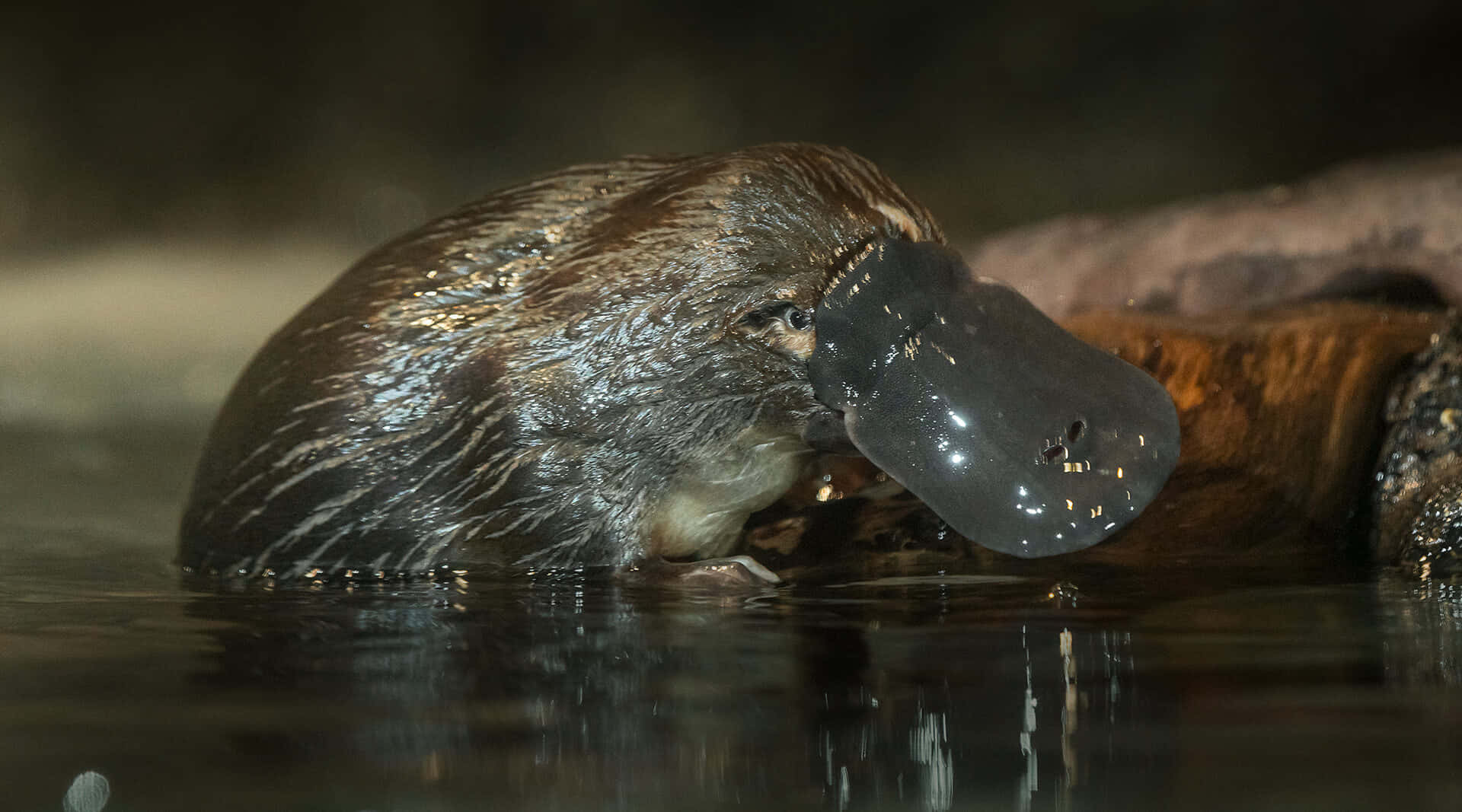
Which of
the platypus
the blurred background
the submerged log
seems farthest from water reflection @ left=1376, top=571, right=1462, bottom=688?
the blurred background

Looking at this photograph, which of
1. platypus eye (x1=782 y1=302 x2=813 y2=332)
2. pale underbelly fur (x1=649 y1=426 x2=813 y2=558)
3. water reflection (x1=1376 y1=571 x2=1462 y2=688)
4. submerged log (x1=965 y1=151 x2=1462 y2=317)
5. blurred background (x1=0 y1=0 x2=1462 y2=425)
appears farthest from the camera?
blurred background (x1=0 y1=0 x2=1462 y2=425)

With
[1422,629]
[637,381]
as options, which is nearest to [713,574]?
[637,381]

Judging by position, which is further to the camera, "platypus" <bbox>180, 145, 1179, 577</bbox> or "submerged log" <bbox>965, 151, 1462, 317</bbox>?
"submerged log" <bbox>965, 151, 1462, 317</bbox>

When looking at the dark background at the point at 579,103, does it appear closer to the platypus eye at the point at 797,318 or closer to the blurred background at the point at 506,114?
the blurred background at the point at 506,114

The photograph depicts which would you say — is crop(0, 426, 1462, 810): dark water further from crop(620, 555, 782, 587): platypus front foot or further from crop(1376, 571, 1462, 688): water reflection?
crop(620, 555, 782, 587): platypus front foot

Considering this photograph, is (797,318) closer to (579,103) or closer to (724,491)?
(724,491)

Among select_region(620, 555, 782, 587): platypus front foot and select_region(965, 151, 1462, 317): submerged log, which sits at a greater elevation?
select_region(965, 151, 1462, 317): submerged log
